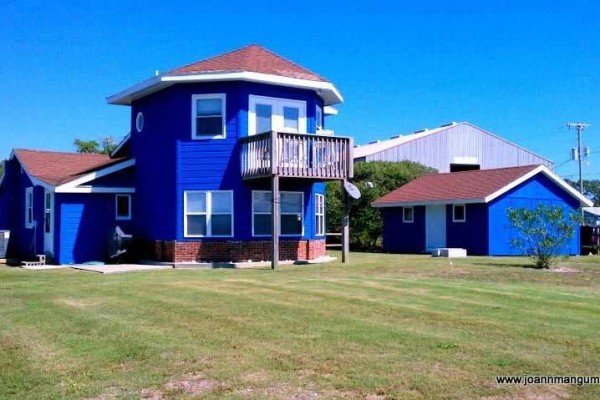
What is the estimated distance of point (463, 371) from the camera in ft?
20.0

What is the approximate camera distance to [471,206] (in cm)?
2862

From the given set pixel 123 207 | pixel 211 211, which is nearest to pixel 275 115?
pixel 211 211

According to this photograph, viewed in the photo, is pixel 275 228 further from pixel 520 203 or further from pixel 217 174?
pixel 520 203

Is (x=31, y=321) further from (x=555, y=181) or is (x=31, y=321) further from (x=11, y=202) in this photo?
(x=555, y=181)

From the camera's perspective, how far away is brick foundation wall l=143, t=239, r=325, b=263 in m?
20.5

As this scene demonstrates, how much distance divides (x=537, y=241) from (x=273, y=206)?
7.78 m

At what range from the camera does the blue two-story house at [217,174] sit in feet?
67.1

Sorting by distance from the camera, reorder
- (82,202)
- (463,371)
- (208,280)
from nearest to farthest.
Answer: (463,371) → (208,280) → (82,202)

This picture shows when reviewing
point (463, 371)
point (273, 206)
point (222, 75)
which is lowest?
point (463, 371)

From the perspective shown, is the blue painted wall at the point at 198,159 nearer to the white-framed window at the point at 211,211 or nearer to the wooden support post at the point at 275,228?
the white-framed window at the point at 211,211

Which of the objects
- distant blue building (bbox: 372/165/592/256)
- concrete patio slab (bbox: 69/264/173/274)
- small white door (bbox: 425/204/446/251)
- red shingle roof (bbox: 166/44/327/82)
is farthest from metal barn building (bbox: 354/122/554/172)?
concrete patio slab (bbox: 69/264/173/274)

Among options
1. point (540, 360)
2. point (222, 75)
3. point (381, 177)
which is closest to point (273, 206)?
point (222, 75)

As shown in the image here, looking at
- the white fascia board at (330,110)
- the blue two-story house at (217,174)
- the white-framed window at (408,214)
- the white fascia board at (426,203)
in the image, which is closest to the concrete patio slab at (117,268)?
the blue two-story house at (217,174)

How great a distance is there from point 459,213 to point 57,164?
1706 centimetres
